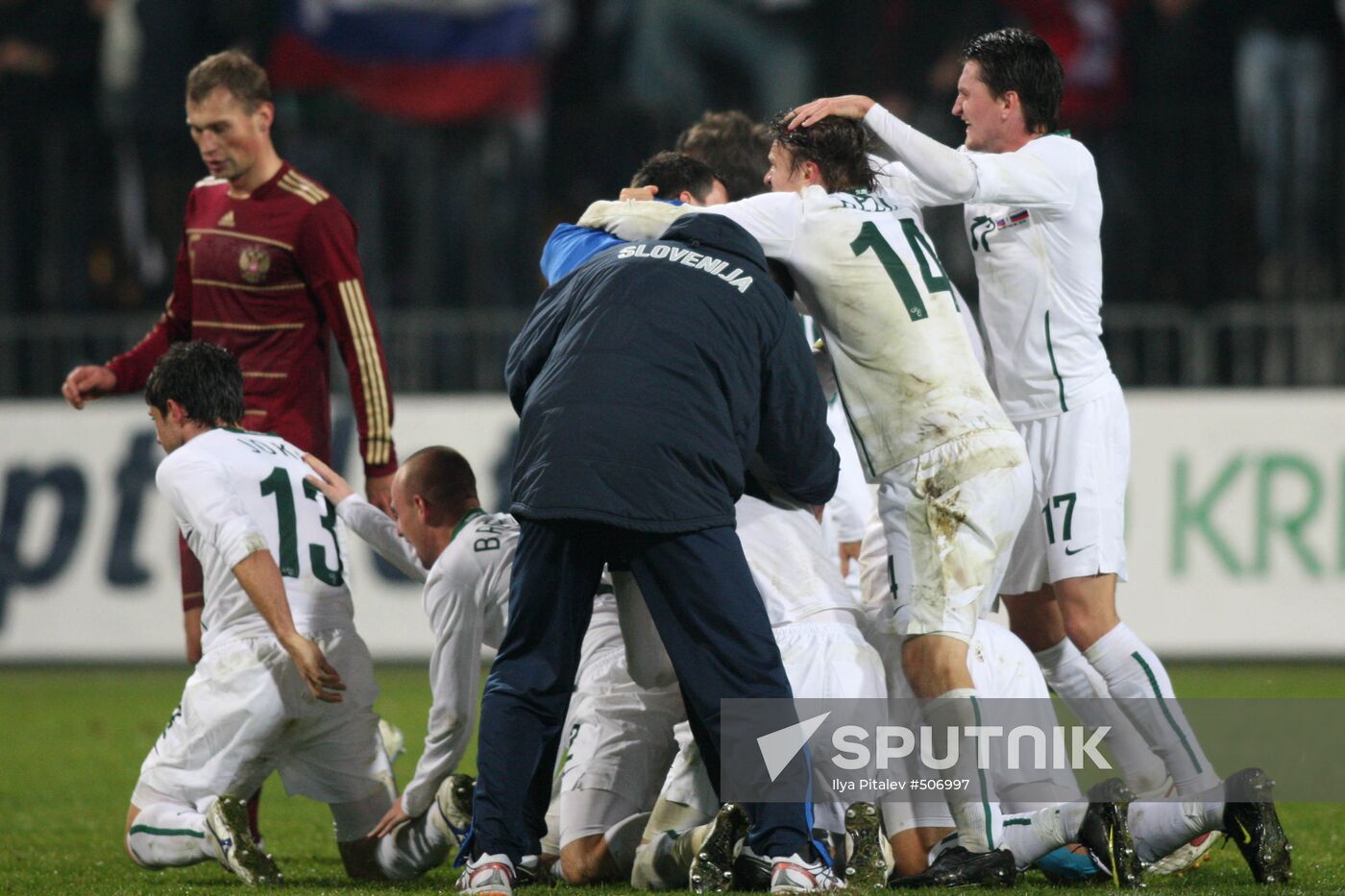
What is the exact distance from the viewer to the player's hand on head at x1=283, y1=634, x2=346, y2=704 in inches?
197

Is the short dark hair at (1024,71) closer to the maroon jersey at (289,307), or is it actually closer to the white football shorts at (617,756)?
the white football shorts at (617,756)

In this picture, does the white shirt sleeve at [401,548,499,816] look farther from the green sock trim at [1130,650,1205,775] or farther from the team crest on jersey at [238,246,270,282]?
the green sock trim at [1130,650,1205,775]

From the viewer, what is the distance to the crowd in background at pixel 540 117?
1170 centimetres

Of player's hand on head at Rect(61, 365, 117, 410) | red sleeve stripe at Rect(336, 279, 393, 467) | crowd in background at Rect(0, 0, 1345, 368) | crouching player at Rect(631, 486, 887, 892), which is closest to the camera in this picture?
crouching player at Rect(631, 486, 887, 892)

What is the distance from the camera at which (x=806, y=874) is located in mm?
4324

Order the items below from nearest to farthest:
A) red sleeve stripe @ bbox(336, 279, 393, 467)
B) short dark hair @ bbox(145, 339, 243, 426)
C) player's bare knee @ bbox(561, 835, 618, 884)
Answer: player's bare knee @ bbox(561, 835, 618, 884), short dark hair @ bbox(145, 339, 243, 426), red sleeve stripe @ bbox(336, 279, 393, 467)

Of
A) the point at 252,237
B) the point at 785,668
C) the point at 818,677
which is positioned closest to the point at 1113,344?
the point at 252,237

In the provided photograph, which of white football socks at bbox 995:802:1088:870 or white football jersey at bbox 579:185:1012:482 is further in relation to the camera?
white football jersey at bbox 579:185:1012:482

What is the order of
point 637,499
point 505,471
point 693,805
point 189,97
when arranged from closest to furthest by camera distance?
point 637,499 < point 693,805 < point 189,97 < point 505,471

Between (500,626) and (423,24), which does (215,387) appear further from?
(423,24)

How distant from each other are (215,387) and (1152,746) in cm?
294

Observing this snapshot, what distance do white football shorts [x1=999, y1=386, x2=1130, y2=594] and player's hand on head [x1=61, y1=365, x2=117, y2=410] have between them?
126 inches

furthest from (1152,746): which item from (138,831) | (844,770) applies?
(138,831)

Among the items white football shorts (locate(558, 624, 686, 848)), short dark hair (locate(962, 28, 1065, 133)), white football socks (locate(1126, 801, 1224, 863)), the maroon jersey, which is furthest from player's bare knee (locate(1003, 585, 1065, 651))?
the maroon jersey
